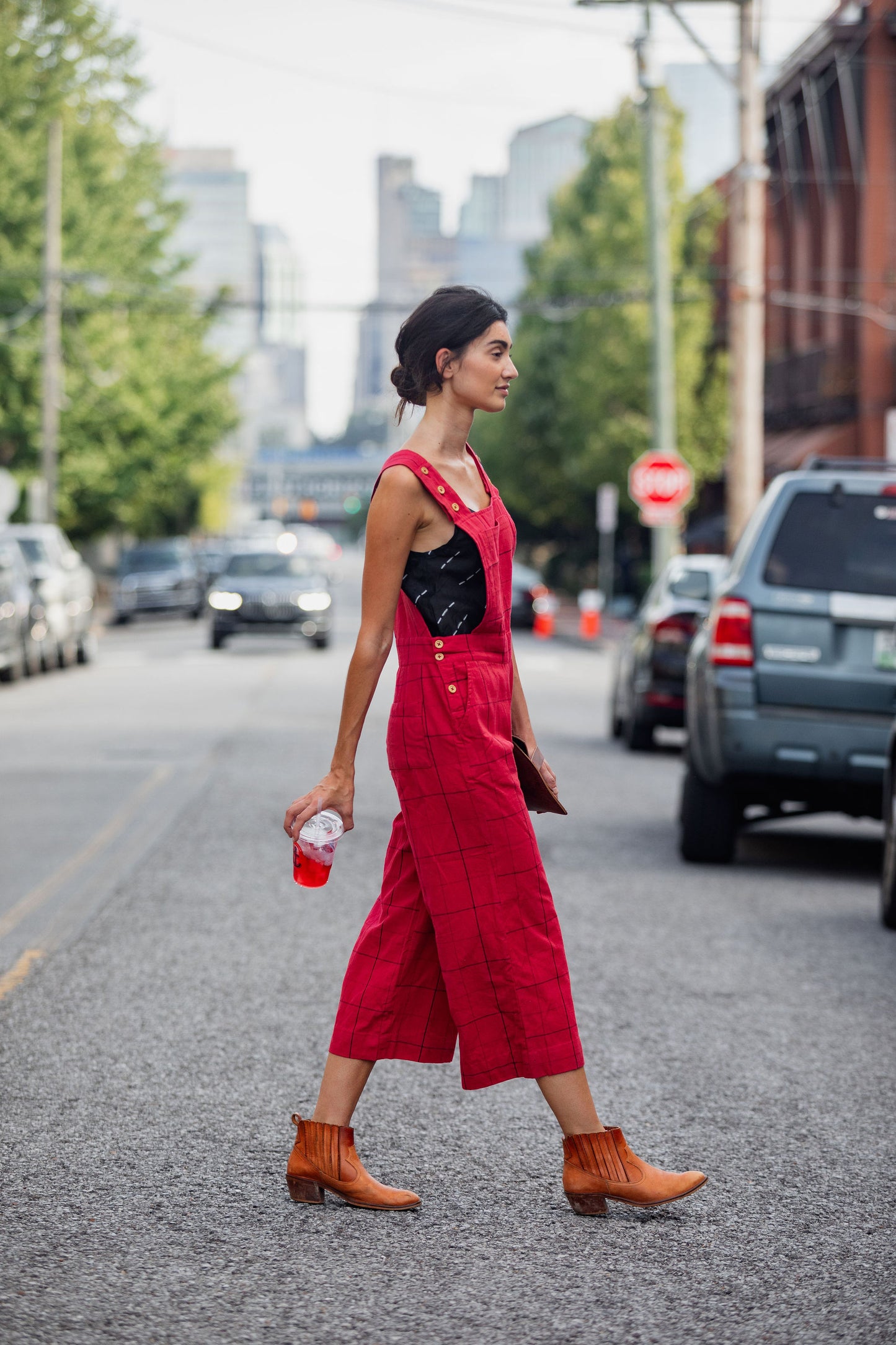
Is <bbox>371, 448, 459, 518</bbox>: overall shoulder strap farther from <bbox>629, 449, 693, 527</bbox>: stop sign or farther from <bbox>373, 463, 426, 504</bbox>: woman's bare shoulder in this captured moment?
<bbox>629, 449, 693, 527</bbox>: stop sign

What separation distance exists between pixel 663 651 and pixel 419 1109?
1027cm

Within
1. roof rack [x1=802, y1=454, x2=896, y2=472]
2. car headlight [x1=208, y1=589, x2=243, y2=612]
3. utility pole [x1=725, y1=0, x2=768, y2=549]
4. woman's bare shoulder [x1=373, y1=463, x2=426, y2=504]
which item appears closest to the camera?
woman's bare shoulder [x1=373, y1=463, x2=426, y2=504]

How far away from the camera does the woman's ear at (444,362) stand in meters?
4.62

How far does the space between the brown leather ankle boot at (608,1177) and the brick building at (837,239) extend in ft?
99.6

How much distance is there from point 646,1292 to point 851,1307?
400 mm

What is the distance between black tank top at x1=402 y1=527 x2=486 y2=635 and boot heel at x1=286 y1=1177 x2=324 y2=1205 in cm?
127

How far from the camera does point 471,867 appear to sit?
4.52m

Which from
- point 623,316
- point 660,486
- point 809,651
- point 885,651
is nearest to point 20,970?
Result: point 809,651

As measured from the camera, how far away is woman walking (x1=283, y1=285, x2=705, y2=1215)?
4.51 metres

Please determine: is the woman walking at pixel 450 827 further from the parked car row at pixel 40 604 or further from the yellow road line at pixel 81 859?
the parked car row at pixel 40 604

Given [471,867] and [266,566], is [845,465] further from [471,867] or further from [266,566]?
[266,566]

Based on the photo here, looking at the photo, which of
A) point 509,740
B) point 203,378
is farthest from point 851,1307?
point 203,378

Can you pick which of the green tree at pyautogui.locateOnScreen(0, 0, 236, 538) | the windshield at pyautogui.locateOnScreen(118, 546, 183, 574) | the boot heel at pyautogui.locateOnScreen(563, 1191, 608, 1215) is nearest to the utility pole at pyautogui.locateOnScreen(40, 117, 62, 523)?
the green tree at pyautogui.locateOnScreen(0, 0, 236, 538)

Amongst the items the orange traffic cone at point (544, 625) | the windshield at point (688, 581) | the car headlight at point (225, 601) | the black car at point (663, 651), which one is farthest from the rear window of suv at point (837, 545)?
the orange traffic cone at point (544, 625)
